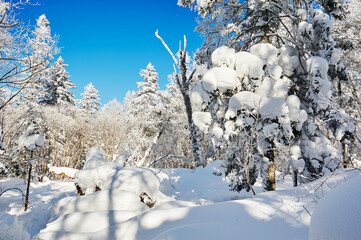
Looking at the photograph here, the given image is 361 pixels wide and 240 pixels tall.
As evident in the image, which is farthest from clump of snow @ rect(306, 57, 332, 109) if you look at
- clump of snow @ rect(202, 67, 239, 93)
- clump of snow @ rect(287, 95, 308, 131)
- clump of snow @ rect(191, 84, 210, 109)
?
clump of snow @ rect(191, 84, 210, 109)

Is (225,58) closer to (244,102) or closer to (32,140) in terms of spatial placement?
(244,102)

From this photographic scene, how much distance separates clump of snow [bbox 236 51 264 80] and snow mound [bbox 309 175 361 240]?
316cm

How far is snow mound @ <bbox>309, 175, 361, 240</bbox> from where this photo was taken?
1.09m

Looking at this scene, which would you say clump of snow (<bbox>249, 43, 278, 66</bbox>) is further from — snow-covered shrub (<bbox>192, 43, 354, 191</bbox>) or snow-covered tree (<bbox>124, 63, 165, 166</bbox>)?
snow-covered tree (<bbox>124, 63, 165, 166</bbox>)

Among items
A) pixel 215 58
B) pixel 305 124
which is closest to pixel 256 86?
pixel 215 58

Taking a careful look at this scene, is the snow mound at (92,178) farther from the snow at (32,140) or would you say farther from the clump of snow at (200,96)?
the clump of snow at (200,96)

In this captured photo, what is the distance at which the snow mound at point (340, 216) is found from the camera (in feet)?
3.59

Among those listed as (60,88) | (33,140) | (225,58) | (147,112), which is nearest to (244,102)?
(225,58)

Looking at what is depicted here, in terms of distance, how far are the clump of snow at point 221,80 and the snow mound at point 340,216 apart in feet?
10.5

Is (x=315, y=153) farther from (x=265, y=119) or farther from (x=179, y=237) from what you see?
(x=179, y=237)

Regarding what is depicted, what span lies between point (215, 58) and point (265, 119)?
176 cm

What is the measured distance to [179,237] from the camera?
215 centimetres

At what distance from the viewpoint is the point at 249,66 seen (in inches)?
166

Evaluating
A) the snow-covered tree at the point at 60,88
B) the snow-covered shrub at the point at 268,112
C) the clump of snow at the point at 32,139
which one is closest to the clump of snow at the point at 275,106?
the snow-covered shrub at the point at 268,112
